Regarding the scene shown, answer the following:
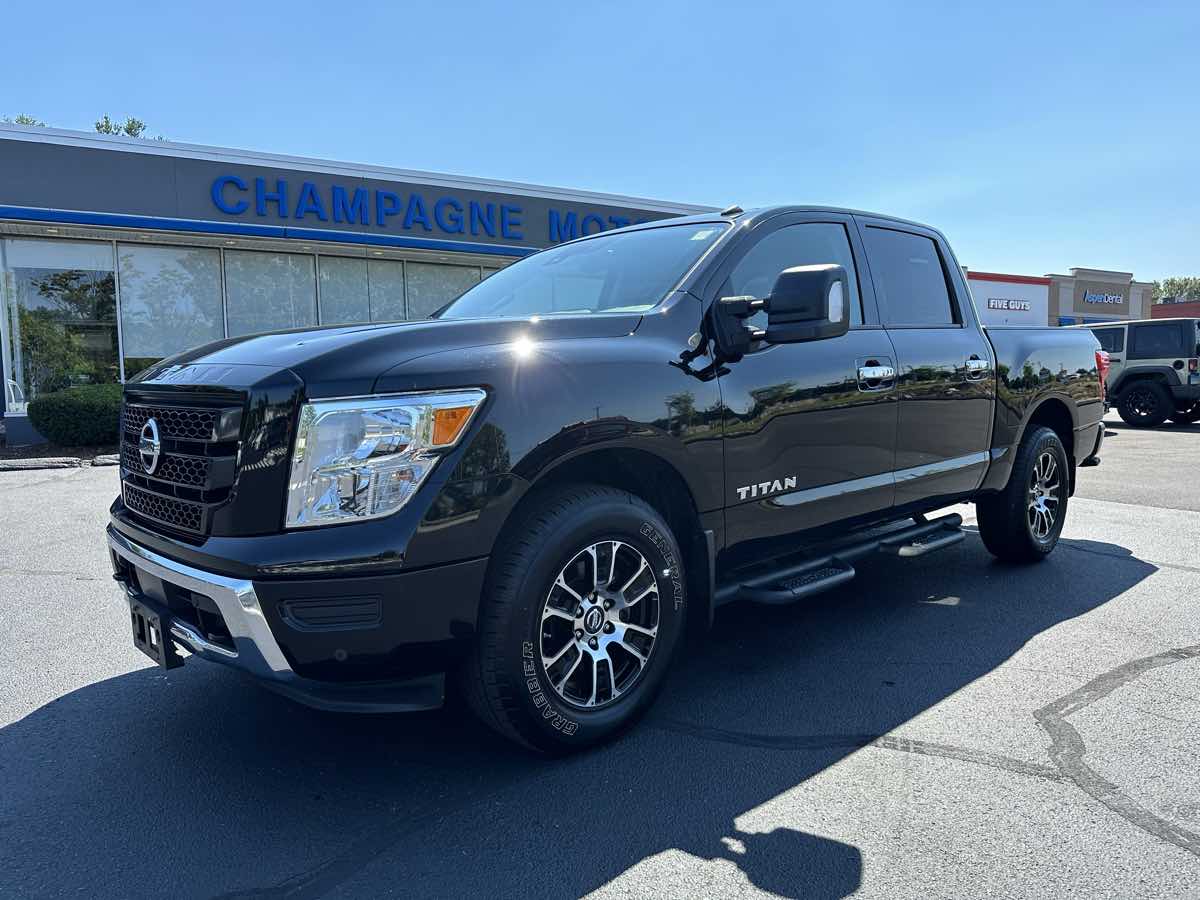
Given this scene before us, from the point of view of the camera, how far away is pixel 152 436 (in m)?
3.00

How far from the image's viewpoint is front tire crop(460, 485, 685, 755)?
8.93 ft

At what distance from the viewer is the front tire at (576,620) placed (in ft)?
8.93

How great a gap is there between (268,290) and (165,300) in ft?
5.96

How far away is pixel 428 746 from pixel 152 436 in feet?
4.73

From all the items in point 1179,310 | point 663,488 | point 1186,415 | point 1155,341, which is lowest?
point 1186,415

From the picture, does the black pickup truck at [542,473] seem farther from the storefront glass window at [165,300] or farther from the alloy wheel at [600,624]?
the storefront glass window at [165,300]

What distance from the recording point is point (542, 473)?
2812 millimetres

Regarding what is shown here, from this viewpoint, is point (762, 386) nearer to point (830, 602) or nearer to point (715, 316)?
point (715, 316)

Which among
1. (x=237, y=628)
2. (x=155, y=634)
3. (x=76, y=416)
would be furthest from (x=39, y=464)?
(x=237, y=628)

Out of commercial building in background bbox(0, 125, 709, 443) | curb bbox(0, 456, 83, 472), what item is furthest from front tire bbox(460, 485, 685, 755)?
commercial building in background bbox(0, 125, 709, 443)

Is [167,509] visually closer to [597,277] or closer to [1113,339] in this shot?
[597,277]

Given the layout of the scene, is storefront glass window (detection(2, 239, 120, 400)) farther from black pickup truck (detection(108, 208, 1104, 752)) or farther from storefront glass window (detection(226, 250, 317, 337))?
black pickup truck (detection(108, 208, 1104, 752))

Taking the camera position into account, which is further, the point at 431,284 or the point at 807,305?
the point at 431,284

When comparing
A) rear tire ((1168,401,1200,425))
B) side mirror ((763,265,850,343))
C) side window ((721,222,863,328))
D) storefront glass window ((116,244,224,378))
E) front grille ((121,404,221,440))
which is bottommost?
rear tire ((1168,401,1200,425))
